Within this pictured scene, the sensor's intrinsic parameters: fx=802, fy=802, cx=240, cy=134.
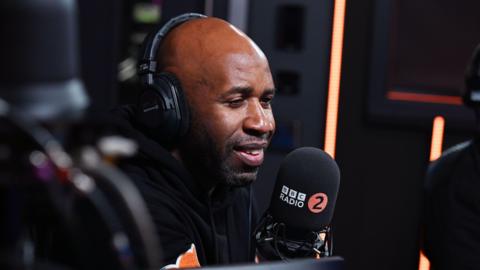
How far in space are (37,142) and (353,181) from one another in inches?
76.0

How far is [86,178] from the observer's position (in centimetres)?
51

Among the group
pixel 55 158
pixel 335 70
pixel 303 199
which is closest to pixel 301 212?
pixel 303 199

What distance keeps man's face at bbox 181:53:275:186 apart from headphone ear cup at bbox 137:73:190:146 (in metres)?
0.04

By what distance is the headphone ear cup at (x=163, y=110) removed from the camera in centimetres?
127

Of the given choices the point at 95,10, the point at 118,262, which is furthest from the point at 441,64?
the point at 118,262

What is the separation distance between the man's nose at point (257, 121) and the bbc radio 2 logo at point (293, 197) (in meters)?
0.15

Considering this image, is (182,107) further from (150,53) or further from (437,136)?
(437,136)

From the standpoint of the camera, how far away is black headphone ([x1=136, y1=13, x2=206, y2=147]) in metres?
1.27

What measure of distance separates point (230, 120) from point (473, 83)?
623 millimetres

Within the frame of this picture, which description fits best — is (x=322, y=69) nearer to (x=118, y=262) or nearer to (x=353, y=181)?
(x=353, y=181)

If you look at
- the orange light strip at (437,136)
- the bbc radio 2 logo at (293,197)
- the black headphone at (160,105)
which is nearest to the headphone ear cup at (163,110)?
the black headphone at (160,105)

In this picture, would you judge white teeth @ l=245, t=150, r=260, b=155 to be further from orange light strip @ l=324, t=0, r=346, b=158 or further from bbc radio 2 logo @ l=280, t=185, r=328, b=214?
orange light strip @ l=324, t=0, r=346, b=158

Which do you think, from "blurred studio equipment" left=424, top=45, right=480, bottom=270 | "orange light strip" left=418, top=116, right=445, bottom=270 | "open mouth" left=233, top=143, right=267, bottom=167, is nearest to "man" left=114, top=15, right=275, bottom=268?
"open mouth" left=233, top=143, right=267, bottom=167

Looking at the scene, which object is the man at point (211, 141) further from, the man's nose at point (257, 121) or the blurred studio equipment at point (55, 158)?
the blurred studio equipment at point (55, 158)
